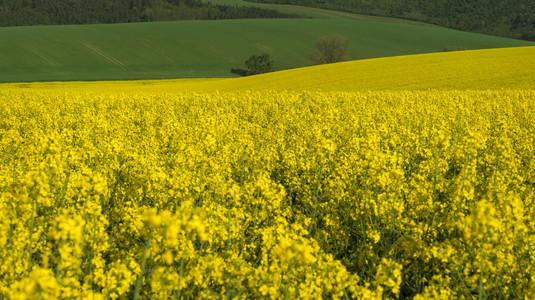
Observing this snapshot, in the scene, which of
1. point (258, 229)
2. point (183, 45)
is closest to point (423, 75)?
point (258, 229)

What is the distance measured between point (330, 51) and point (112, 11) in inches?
2813

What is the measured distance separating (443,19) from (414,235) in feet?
520

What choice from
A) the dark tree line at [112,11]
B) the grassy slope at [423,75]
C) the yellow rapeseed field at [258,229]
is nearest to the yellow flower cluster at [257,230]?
the yellow rapeseed field at [258,229]

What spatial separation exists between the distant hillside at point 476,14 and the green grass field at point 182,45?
35619 mm

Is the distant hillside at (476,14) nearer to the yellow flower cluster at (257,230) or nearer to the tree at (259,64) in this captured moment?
the tree at (259,64)

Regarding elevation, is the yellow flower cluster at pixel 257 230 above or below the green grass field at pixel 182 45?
below

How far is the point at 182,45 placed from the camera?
75625mm

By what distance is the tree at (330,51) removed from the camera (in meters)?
69.2

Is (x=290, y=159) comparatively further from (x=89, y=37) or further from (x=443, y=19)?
(x=443, y=19)

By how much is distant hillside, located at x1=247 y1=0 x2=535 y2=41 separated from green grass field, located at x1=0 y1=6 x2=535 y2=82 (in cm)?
3562

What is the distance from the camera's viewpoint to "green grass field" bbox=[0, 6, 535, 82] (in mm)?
61781

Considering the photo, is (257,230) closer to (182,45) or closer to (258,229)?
(258,229)

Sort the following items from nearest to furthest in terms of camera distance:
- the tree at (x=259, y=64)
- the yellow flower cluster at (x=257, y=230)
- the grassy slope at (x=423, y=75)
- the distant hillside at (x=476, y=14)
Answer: the yellow flower cluster at (x=257, y=230), the grassy slope at (x=423, y=75), the tree at (x=259, y=64), the distant hillside at (x=476, y=14)

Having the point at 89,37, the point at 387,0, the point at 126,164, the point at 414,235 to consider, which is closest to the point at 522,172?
the point at 414,235
